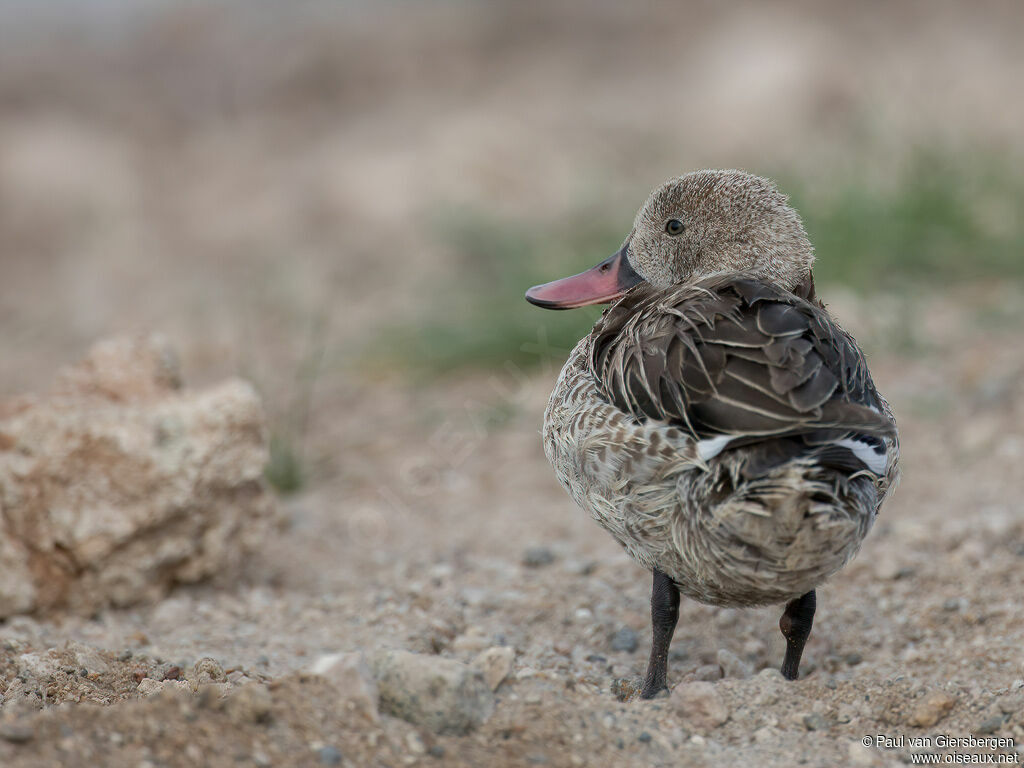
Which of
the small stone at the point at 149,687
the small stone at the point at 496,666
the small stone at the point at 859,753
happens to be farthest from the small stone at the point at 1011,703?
the small stone at the point at 149,687

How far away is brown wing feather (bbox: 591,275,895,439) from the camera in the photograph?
2.75 m

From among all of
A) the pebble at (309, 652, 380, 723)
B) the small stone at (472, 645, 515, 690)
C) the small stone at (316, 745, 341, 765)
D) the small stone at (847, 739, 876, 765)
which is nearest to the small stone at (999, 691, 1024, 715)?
the small stone at (847, 739, 876, 765)

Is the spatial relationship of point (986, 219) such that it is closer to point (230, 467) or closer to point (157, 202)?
point (230, 467)

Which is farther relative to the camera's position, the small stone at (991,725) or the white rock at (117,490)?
the white rock at (117,490)

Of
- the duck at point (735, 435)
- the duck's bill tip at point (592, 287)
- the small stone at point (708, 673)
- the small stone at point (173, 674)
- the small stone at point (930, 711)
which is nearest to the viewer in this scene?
the duck at point (735, 435)

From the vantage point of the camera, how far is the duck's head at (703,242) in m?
3.68

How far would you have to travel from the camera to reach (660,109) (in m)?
12.2

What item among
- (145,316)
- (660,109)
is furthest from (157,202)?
(660,109)

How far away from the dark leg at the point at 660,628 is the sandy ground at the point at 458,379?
0.71 ft

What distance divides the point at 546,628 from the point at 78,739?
190cm

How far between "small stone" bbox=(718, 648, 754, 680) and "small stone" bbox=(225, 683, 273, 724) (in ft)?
5.36

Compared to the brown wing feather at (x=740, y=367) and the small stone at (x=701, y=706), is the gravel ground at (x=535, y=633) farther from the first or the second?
the brown wing feather at (x=740, y=367)

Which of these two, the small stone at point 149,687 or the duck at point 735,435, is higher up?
the duck at point 735,435

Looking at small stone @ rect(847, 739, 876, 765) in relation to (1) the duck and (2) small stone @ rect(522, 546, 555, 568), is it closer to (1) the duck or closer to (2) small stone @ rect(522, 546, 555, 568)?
(1) the duck
